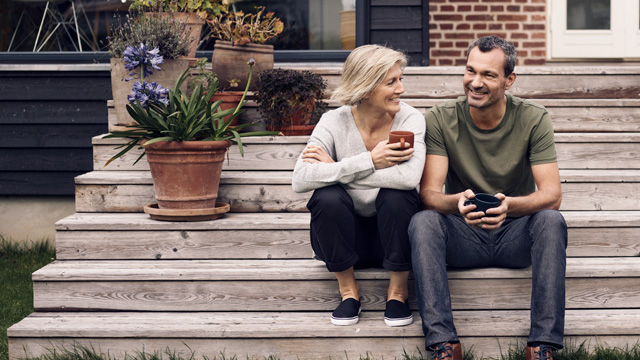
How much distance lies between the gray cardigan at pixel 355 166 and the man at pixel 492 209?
93mm

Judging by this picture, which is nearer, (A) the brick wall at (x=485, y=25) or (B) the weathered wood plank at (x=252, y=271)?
(B) the weathered wood plank at (x=252, y=271)

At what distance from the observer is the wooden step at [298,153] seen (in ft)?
11.0

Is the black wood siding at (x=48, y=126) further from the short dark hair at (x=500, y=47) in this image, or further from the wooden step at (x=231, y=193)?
the short dark hair at (x=500, y=47)

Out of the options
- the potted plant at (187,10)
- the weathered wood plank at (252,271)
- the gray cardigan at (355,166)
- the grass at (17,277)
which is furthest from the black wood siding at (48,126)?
the gray cardigan at (355,166)

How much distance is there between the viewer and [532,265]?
7.83ft

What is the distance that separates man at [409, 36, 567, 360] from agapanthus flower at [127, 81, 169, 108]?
1149mm

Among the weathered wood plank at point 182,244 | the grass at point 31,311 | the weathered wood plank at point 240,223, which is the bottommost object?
the grass at point 31,311

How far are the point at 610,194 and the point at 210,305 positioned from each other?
5.98 feet

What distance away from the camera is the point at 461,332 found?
8.18 feet

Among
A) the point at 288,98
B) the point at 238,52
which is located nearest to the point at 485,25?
the point at 238,52

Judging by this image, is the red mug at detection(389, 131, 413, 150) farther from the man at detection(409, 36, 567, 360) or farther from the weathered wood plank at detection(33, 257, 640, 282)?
the weathered wood plank at detection(33, 257, 640, 282)

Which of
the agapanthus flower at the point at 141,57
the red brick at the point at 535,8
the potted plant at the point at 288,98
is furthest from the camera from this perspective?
the red brick at the point at 535,8

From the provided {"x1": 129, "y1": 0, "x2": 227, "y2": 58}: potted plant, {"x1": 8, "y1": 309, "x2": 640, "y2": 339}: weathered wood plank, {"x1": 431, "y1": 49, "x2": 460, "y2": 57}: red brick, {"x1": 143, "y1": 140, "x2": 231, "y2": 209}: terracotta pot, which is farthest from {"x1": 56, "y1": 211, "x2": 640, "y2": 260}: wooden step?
{"x1": 431, "y1": 49, "x2": 460, "y2": 57}: red brick

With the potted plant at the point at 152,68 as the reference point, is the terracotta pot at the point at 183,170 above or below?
below
